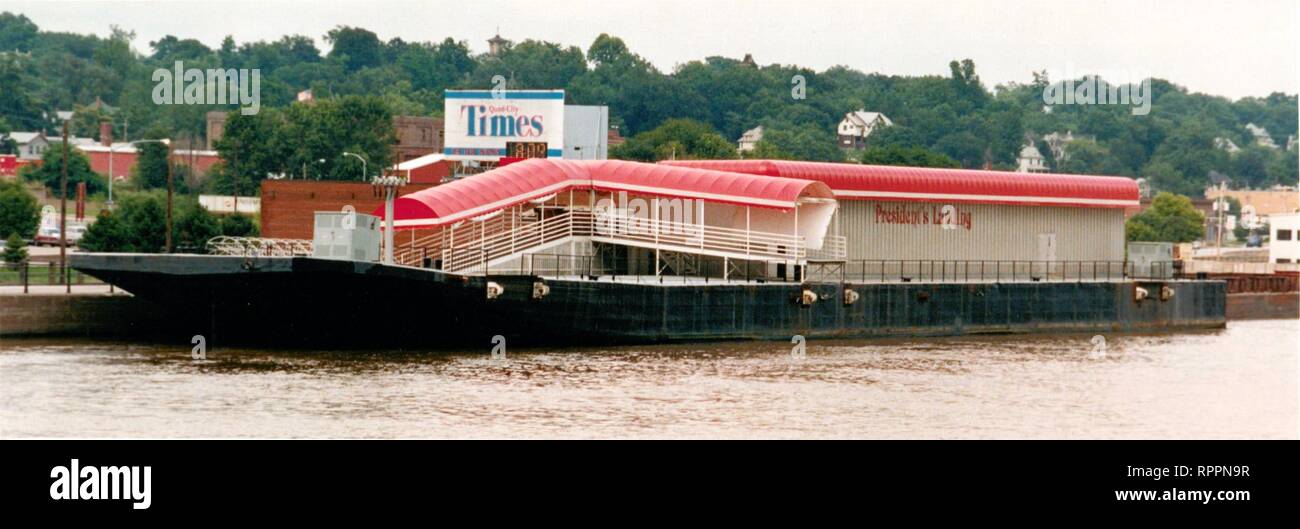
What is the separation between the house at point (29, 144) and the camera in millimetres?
183250

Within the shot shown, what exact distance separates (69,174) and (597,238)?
84802mm

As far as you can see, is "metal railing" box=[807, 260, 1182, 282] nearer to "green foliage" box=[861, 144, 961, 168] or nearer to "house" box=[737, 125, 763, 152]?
"green foliage" box=[861, 144, 961, 168]

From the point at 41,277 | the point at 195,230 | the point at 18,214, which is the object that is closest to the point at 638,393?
the point at 41,277

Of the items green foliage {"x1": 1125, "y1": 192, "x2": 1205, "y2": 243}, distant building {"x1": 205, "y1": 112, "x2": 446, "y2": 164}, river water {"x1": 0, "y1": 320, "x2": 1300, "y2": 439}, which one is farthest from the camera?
green foliage {"x1": 1125, "y1": 192, "x2": 1205, "y2": 243}

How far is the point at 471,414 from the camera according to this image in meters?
38.1

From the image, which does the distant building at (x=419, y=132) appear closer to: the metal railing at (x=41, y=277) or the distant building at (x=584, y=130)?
the distant building at (x=584, y=130)

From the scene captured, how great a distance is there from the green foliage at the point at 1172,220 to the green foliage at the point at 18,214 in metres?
85.6

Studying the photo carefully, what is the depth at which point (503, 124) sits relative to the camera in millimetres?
80938

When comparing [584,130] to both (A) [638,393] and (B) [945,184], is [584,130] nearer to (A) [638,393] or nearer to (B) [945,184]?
(B) [945,184]

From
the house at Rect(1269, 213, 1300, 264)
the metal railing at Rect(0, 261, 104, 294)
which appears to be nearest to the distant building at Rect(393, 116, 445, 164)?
the house at Rect(1269, 213, 1300, 264)

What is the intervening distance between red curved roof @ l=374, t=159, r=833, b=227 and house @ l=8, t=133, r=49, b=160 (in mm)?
134983

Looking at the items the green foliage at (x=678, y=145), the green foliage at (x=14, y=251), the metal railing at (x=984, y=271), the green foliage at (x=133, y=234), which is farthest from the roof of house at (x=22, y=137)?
the metal railing at (x=984, y=271)

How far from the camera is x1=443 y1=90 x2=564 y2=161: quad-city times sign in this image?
261ft

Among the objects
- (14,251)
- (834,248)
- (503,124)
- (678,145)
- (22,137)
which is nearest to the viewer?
(834,248)
